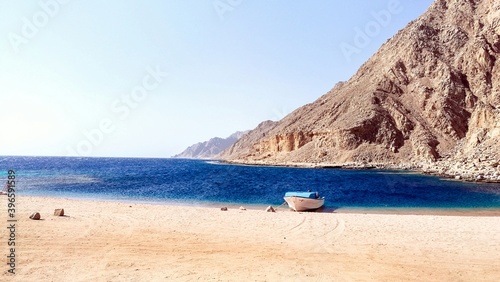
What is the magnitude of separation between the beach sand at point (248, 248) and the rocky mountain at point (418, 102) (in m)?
71.1

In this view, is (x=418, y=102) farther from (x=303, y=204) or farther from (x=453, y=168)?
(x=303, y=204)

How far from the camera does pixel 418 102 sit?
4099 inches

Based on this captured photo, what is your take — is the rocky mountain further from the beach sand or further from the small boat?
the beach sand

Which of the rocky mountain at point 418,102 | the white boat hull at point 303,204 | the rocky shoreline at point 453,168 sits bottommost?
the rocky shoreline at point 453,168

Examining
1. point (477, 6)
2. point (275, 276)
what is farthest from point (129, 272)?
point (477, 6)

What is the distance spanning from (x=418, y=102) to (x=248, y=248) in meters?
107

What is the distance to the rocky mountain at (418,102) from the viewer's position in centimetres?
9181

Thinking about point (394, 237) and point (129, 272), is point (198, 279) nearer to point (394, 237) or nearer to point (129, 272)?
point (129, 272)

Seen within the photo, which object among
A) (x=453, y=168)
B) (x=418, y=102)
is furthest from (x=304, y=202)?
(x=418, y=102)

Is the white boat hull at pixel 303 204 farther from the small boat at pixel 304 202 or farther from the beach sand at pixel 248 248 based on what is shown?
the beach sand at pixel 248 248

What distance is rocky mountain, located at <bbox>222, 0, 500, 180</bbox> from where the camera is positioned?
301 ft

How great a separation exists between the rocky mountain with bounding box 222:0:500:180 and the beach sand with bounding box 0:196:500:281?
7106 cm

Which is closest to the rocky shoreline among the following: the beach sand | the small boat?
the small boat

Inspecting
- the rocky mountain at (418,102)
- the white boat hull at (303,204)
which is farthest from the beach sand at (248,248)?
the rocky mountain at (418,102)
